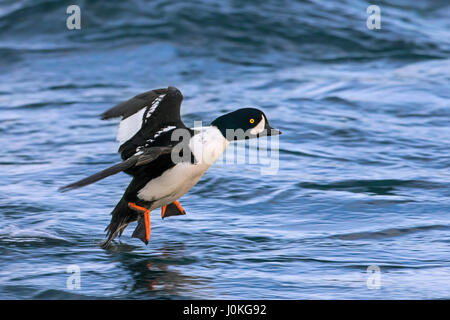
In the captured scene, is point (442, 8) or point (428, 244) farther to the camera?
point (442, 8)

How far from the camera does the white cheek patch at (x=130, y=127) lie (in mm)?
6008

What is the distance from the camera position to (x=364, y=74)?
12.4 meters

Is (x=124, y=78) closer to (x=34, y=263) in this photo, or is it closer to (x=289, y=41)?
(x=289, y=41)

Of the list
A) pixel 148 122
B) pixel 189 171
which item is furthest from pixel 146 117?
pixel 189 171

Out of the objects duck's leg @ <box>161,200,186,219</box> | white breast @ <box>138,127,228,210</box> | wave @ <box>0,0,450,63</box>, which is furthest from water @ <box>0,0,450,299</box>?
white breast @ <box>138,127,228,210</box>

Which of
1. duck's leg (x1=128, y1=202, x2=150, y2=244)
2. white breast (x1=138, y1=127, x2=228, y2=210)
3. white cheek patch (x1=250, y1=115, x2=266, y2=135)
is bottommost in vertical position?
duck's leg (x1=128, y1=202, x2=150, y2=244)

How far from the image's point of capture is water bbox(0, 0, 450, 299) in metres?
5.46

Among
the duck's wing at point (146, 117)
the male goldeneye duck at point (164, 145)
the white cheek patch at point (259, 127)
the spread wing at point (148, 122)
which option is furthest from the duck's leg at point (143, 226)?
the white cheek patch at point (259, 127)

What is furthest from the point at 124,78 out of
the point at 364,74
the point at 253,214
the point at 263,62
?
the point at 253,214

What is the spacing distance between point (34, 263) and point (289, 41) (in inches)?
367

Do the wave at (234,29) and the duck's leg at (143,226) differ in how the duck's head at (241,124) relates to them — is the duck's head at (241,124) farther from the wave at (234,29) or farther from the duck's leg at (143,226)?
the wave at (234,29)

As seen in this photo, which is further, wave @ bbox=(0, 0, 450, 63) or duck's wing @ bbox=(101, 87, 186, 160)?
wave @ bbox=(0, 0, 450, 63)

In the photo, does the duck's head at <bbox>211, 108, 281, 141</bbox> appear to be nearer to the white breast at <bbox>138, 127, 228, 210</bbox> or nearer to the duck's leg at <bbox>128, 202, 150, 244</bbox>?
the white breast at <bbox>138, 127, 228, 210</bbox>

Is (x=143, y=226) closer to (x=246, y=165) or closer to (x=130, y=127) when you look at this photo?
(x=130, y=127)
